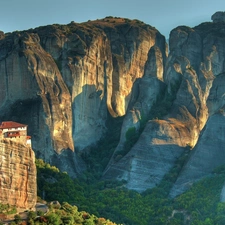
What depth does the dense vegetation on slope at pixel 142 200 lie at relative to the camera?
63.9 meters

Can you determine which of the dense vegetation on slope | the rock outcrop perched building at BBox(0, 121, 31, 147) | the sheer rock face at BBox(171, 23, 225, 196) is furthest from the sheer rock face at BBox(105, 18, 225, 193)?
the rock outcrop perched building at BBox(0, 121, 31, 147)

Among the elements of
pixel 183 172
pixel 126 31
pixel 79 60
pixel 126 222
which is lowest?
pixel 126 222

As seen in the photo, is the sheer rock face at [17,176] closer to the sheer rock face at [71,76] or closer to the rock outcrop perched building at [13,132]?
the rock outcrop perched building at [13,132]

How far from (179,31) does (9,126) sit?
4804cm

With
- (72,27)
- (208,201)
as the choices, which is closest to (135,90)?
(72,27)

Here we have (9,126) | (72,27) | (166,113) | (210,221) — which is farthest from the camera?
(72,27)

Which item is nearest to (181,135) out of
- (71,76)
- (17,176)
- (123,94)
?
(71,76)

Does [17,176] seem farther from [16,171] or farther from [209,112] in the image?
[209,112]

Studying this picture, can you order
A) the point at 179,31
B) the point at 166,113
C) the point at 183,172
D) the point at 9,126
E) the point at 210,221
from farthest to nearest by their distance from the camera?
1. the point at 179,31
2. the point at 166,113
3. the point at 183,172
4. the point at 210,221
5. the point at 9,126

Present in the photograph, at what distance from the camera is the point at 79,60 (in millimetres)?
82938

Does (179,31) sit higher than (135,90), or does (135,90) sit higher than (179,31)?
(179,31)

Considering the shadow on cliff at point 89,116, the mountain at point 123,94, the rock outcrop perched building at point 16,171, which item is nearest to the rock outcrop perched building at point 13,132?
the rock outcrop perched building at point 16,171

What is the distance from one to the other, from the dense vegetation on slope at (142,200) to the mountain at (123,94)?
204 centimetres

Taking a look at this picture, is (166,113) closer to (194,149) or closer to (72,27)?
(194,149)
